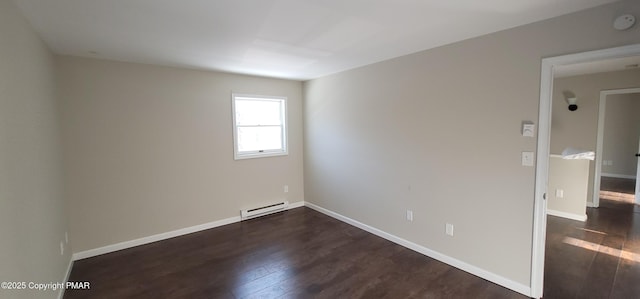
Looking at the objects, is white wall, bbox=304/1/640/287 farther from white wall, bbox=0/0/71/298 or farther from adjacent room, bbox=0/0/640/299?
white wall, bbox=0/0/71/298

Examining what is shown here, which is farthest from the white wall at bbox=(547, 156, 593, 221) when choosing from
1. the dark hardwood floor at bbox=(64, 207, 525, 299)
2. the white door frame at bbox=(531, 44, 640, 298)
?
the dark hardwood floor at bbox=(64, 207, 525, 299)

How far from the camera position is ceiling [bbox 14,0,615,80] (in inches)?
73.5

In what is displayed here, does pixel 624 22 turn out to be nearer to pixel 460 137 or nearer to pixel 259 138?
pixel 460 137

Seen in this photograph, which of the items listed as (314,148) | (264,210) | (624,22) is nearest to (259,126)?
(314,148)

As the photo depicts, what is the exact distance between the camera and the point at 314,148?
4.84 meters

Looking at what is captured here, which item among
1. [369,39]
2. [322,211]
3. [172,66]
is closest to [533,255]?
[369,39]

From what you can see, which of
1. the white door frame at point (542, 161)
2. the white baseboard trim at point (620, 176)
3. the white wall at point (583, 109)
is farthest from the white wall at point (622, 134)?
the white door frame at point (542, 161)

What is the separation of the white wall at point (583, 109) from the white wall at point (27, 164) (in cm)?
711

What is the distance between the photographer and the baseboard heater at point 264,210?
4.38m

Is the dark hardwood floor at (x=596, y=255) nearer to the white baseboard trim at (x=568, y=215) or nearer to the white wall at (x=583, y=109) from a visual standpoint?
the white baseboard trim at (x=568, y=215)

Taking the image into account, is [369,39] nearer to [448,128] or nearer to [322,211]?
[448,128]

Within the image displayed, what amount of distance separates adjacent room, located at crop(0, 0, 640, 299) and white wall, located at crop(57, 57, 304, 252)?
2 cm

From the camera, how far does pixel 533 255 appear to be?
233cm

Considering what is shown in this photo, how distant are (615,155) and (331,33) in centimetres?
901
